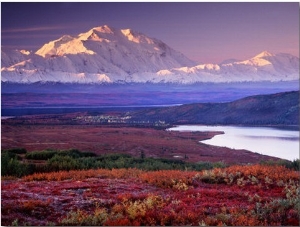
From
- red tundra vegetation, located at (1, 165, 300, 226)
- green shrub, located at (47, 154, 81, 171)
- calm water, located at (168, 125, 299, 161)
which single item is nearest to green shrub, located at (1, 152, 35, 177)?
green shrub, located at (47, 154, 81, 171)

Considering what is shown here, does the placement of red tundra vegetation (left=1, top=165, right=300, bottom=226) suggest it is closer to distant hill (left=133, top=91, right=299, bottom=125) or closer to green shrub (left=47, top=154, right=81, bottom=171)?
green shrub (left=47, top=154, right=81, bottom=171)

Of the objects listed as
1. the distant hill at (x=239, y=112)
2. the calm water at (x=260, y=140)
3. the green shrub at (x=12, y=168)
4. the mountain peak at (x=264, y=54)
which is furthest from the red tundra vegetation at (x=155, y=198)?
the calm water at (x=260, y=140)

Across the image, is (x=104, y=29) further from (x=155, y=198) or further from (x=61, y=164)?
(x=155, y=198)

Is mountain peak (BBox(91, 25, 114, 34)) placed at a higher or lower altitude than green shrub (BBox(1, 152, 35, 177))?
higher

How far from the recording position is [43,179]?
38.4 feet

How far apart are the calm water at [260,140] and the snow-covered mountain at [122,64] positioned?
4.43 meters

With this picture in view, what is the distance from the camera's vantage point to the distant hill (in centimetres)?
2234

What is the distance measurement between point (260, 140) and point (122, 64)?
9284 millimetres

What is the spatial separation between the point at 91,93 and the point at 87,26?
4.78 m

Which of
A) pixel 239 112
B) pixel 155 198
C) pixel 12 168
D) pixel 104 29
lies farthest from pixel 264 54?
pixel 12 168

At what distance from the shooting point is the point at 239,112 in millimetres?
25453

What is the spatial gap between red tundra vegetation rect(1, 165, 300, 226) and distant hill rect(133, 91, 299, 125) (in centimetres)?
918

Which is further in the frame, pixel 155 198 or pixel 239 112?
pixel 239 112

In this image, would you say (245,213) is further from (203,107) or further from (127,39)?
(203,107)
